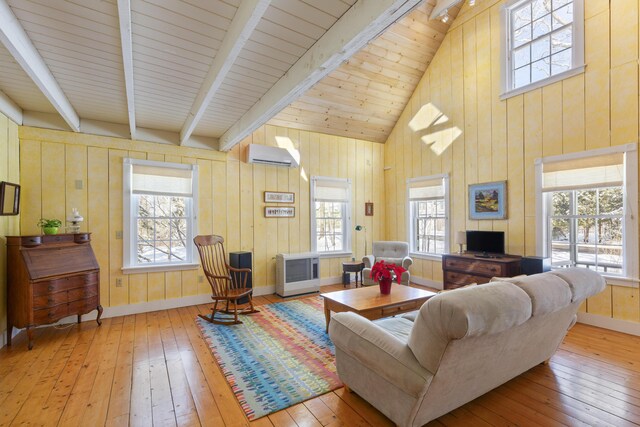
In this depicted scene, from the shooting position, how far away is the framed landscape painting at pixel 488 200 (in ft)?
14.7

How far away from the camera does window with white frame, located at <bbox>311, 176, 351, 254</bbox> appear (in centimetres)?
569

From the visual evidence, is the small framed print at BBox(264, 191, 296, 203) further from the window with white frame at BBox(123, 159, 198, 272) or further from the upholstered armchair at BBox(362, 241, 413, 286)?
the upholstered armchair at BBox(362, 241, 413, 286)

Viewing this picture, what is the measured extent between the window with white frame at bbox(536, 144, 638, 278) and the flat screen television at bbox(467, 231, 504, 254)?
49 cm

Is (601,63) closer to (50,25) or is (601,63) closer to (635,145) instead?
(635,145)

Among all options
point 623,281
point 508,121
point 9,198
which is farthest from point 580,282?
point 9,198

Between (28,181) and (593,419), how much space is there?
5.80 meters

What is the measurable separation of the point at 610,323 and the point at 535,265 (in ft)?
3.16

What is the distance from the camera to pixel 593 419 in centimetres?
192

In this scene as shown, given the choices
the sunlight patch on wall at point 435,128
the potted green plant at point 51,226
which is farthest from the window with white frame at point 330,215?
the potted green plant at point 51,226

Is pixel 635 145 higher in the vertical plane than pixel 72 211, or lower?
higher

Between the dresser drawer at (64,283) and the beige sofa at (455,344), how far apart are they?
→ 3.12m

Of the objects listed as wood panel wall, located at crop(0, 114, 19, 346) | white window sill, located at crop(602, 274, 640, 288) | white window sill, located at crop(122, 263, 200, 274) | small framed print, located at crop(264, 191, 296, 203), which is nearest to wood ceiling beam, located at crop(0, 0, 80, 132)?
wood panel wall, located at crop(0, 114, 19, 346)

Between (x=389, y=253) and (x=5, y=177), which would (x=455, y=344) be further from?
(x=5, y=177)

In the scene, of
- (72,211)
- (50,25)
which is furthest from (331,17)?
(72,211)
